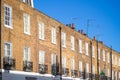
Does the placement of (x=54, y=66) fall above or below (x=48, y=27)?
below

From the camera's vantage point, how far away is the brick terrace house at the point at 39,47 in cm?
3875

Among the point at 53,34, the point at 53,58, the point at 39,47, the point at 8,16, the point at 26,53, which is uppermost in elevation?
the point at 8,16

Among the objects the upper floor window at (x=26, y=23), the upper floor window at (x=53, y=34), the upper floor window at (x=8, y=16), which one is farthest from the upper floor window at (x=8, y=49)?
the upper floor window at (x=53, y=34)

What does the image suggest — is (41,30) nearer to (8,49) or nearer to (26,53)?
(26,53)

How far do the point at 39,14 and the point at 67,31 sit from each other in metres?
9.93

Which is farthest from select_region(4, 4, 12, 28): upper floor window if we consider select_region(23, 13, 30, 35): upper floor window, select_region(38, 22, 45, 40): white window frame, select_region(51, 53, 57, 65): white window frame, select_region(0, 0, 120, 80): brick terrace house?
select_region(51, 53, 57, 65): white window frame

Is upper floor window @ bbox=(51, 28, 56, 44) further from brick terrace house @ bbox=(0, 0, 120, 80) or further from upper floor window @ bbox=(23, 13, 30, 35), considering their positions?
upper floor window @ bbox=(23, 13, 30, 35)

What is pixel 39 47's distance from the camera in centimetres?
4600

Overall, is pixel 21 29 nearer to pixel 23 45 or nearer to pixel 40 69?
pixel 23 45

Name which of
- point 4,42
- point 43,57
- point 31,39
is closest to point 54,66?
point 43,57

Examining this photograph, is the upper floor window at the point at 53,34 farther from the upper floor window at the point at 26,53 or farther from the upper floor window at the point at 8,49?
the upper floor window at the point at 8,49

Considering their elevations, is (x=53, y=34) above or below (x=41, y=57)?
above

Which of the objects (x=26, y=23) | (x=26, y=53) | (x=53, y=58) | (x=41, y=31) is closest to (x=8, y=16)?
(x=26, y=23)

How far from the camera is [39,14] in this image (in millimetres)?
46719
